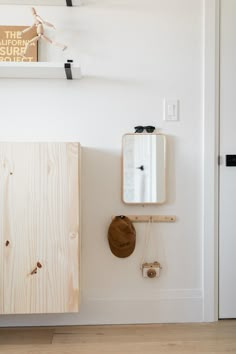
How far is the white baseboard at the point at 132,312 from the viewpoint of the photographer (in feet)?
5.35

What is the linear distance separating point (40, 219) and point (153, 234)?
64 centimetres

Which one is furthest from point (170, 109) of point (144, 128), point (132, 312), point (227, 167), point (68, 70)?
point (132, 312)

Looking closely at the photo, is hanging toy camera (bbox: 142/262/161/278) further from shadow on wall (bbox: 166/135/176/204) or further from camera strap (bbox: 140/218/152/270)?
shadow on wall (bbox: 166/135/176/204)

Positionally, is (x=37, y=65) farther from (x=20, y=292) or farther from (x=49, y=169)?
(x=20, y=292)

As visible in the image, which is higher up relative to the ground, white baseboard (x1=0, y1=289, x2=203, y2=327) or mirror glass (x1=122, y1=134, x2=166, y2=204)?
mirror glass (x1=122, y1=134, x2=166, y2=204)

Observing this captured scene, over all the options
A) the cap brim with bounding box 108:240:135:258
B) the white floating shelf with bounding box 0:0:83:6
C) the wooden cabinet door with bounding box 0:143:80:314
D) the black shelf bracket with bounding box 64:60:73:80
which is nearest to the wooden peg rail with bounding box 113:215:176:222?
the cap brim with bounding box 108:240:135:258

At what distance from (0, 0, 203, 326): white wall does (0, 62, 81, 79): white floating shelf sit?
4cm

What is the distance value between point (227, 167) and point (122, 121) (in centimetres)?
65

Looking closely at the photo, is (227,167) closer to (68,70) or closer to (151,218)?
(151,218)

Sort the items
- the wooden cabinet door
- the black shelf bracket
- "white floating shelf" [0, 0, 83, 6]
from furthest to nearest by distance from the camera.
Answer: "white floating shelf" [0, 0, 83, 6]
the black shelf bracket
the wooden cabinet door

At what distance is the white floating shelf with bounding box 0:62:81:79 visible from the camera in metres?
1.48

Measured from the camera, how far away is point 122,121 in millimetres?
1663

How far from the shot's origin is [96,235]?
166 centimetres

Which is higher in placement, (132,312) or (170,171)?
(170,171)
